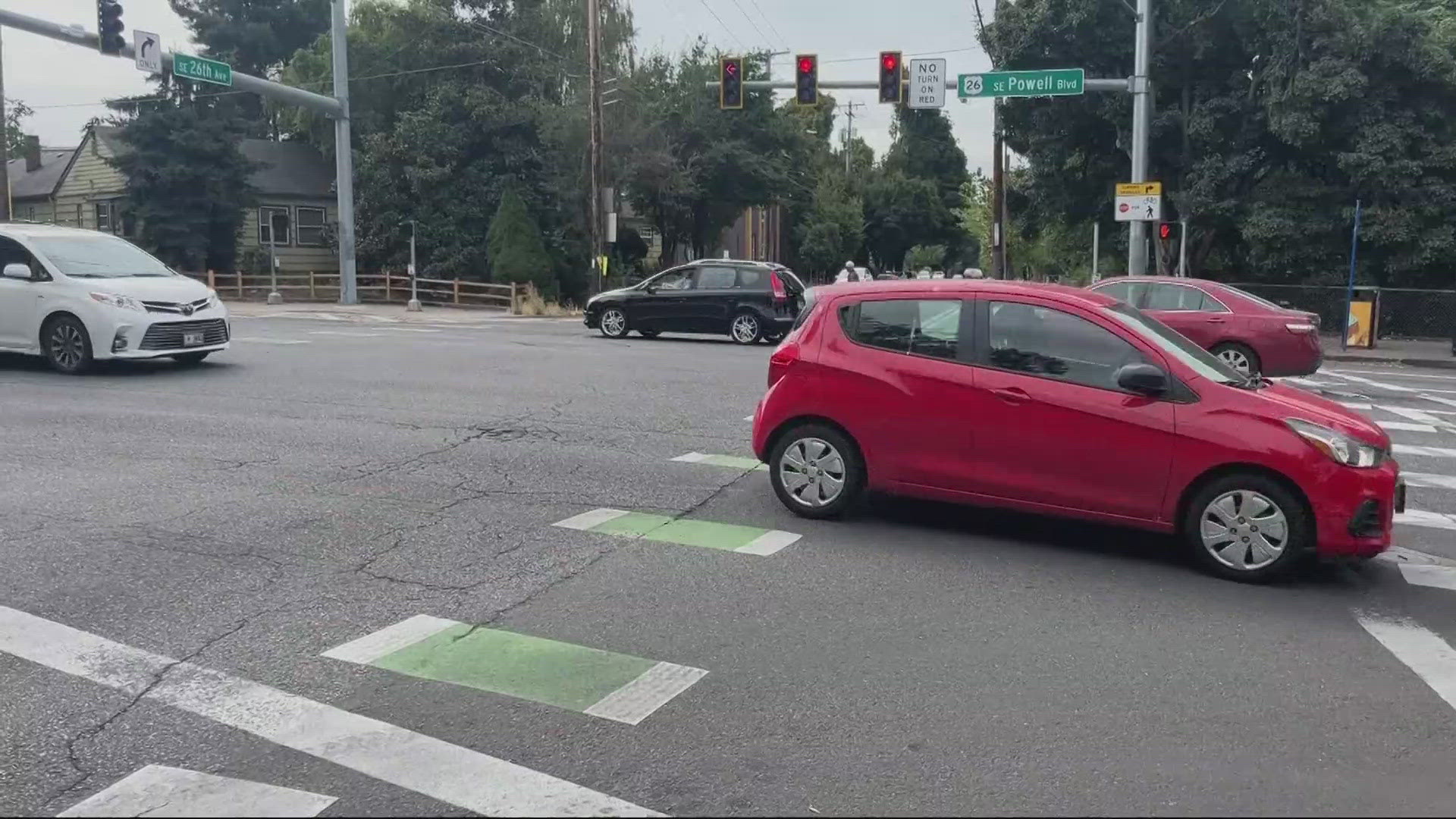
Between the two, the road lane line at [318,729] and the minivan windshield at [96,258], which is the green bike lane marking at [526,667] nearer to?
the road lane line at [318,729]

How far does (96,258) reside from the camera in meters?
14.1

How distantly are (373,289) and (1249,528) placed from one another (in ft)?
125

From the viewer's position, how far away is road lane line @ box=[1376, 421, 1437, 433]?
468 inches

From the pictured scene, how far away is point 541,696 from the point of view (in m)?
4.64

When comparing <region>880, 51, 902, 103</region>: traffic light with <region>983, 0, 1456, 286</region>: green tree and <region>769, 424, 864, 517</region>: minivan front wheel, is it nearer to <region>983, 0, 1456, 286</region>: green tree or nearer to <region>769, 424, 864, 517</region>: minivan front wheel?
<region>983, 0, 1456, 286</region>: green tree

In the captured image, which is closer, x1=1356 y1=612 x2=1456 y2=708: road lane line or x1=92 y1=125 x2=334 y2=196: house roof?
x1=1356 y1=612 x2=1456 y2=708: road lane line

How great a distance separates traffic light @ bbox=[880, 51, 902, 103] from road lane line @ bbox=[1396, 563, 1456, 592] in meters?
19.8

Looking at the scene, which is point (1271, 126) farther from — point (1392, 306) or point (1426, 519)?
point (1426, 519)

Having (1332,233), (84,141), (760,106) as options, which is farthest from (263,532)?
(84,141)

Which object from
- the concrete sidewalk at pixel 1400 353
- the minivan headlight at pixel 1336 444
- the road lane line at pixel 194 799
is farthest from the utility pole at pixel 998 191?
the road lane line at pixel 194 799

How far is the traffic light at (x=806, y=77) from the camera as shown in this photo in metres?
24.8

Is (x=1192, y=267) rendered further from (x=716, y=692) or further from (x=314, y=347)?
(x=716, y=692)

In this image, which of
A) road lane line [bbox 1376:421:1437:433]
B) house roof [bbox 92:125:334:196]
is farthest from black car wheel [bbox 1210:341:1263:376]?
house roof [bbox 92:125:334:196]

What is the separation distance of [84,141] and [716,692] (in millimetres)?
52339
